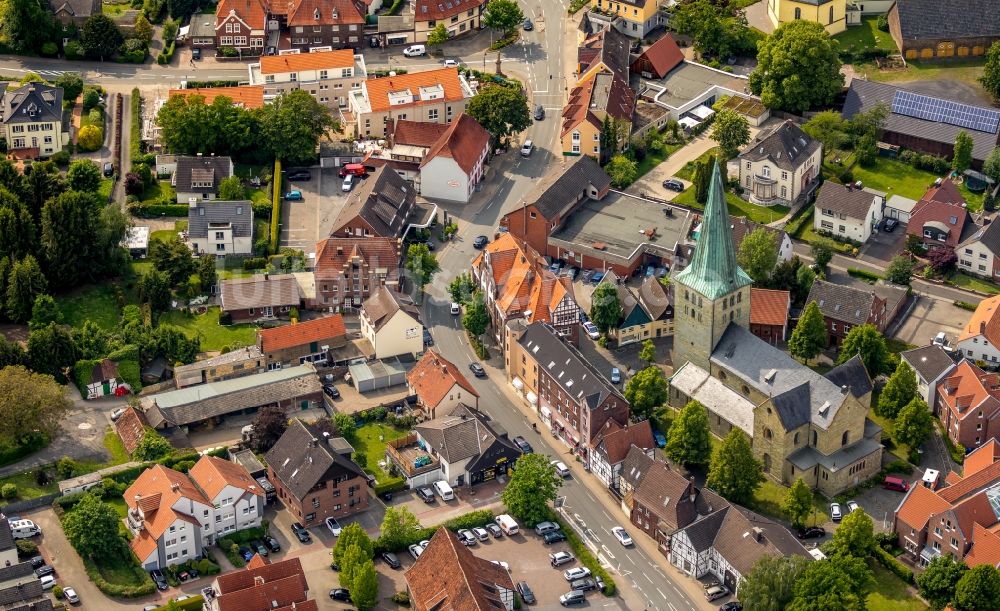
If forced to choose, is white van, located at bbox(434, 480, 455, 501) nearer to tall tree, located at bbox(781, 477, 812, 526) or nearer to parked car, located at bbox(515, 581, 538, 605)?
parked car, located at bbox(515, 581, 538, 605)

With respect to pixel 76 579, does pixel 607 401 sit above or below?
above

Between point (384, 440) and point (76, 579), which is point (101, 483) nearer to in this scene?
point (76, 579)

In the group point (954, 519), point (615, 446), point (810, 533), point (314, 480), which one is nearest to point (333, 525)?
point (314, 480)

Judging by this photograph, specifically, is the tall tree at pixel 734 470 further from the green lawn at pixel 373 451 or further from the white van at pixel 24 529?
the white van at pixel 24 529

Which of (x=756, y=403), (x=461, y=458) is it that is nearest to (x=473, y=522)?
(x=461, y=458)

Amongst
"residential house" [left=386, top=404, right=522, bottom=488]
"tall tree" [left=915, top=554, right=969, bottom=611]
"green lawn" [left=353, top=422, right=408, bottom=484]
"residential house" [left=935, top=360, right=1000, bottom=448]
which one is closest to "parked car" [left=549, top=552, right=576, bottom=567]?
"residential house" [left=386, top=404, right=522, bottom=488]

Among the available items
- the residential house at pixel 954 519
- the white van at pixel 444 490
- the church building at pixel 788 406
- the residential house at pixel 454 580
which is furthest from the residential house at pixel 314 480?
the residential house at pixel 954 519
